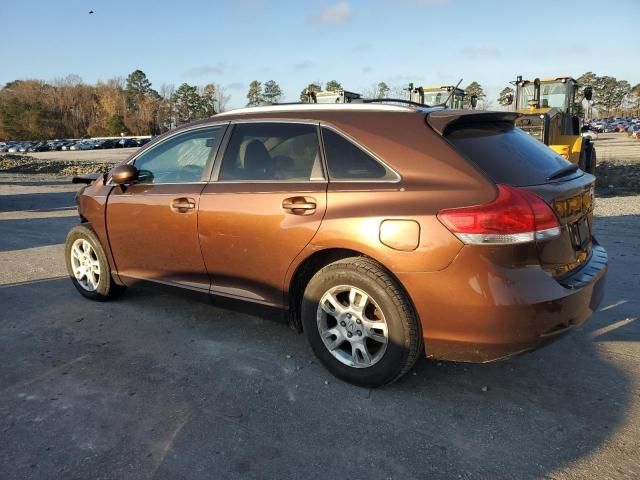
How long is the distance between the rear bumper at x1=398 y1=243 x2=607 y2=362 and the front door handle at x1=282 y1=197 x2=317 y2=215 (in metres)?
0.74

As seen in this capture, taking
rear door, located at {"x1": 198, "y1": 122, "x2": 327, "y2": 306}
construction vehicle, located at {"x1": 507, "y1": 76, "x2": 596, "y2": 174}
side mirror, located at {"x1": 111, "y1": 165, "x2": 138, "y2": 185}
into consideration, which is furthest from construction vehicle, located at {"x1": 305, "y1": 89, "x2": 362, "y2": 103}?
rear door, located at {"x1": 198, "y1": 122, "x2": 327, "y2": 306}

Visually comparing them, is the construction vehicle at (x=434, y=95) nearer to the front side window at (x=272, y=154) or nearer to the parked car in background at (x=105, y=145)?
the front side window at (x=272, y=154)

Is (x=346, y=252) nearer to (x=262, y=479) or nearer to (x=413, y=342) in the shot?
(x=413, y=342)

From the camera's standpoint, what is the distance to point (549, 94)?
14.3 metres

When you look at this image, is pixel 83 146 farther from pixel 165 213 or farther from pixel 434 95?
pixel 165 213

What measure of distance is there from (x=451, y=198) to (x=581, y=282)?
95 cm

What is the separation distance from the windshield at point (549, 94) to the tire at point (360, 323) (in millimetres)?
12914

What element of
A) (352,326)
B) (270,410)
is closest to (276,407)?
(270,410)

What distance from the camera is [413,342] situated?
2961 mm

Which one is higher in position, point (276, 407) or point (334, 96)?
point (334, 96)

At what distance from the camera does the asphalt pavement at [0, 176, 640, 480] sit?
2498mm

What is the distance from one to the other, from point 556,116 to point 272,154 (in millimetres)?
9945

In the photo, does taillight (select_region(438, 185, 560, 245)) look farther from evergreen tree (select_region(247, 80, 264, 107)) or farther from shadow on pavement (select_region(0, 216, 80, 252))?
evergreen tree (select_region(247, 80, 264, 107))

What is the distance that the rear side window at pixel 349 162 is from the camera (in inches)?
121
